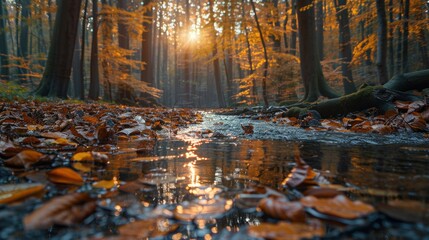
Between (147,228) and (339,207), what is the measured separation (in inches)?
18.0

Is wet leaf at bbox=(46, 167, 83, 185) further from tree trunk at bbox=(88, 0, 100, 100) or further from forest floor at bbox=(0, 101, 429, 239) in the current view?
tree trunk at bbox=(88, 0, 100, 100)

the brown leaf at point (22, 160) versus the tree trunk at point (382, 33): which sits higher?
the tree trunk at point (382, 33)

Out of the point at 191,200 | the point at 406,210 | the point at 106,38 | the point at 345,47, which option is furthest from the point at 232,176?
the point at 345,47

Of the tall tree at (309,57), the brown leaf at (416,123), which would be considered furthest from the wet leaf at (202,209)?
the tall tree at (309,57)

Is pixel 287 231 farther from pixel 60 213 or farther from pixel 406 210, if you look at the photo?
pixel 60 213

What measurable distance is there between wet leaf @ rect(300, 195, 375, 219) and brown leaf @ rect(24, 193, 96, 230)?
0.55 m

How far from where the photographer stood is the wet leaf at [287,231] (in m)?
0.55

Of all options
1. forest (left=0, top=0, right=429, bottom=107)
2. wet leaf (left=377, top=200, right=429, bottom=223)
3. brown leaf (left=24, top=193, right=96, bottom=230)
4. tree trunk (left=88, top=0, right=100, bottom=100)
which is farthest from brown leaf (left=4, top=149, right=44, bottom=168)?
tree trunk (left=88, top=0, right=100, bottom=100)

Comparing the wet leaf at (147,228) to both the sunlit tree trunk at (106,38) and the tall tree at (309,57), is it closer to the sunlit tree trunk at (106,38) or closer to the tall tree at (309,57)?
the tall tree at (309,57)

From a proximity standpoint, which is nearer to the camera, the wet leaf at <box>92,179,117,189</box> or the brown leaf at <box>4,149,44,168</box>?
the wet leaf at <box>92,179,117,189</box>

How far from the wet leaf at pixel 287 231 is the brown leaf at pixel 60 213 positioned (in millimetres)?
390

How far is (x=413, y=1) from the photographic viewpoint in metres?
8.05

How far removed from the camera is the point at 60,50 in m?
7.65

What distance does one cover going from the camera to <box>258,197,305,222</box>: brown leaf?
24.6 inches
